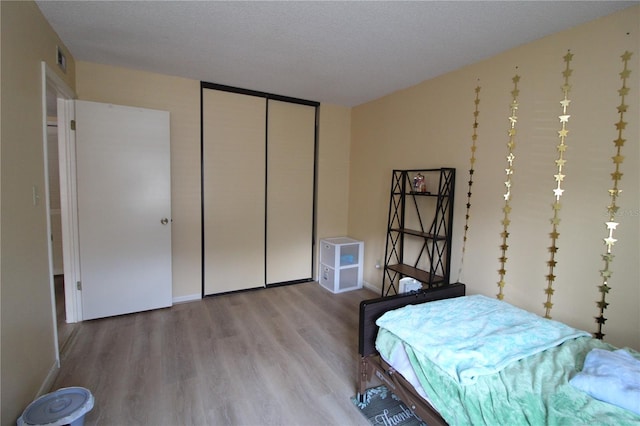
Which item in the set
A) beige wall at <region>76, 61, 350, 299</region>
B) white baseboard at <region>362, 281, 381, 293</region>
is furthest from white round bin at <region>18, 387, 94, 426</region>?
white baseboard at <region>362, 281, 381, 293</region>

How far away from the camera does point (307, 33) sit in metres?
2.22

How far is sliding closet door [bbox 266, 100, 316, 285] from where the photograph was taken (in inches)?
155

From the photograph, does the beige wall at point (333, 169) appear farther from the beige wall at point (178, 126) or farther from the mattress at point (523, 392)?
the mattress at point (523, 392)

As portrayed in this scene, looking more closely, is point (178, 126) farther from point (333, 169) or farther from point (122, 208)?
point (333, 169)

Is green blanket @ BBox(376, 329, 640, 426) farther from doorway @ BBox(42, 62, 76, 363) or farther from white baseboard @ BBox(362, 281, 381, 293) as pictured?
doorway @ BBox(42, 62, 76, 363)

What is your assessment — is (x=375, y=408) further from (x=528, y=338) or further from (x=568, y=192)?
(x=568, y=192)

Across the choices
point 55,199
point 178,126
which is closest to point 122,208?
point 178,126

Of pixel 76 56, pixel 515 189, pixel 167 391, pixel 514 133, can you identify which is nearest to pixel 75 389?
pixel 167 391

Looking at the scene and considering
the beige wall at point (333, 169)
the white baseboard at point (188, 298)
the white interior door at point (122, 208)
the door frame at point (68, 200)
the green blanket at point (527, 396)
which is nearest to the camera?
the green blanket at point (527, 396)

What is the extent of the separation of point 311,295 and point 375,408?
6.48 ft

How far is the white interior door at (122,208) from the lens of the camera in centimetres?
283

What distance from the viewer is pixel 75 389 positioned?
170 cm

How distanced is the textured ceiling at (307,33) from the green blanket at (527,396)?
6.48 feet

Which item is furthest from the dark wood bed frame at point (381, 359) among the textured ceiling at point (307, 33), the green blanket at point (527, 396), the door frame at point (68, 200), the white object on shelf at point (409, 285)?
the door frame at point (68, 200)
